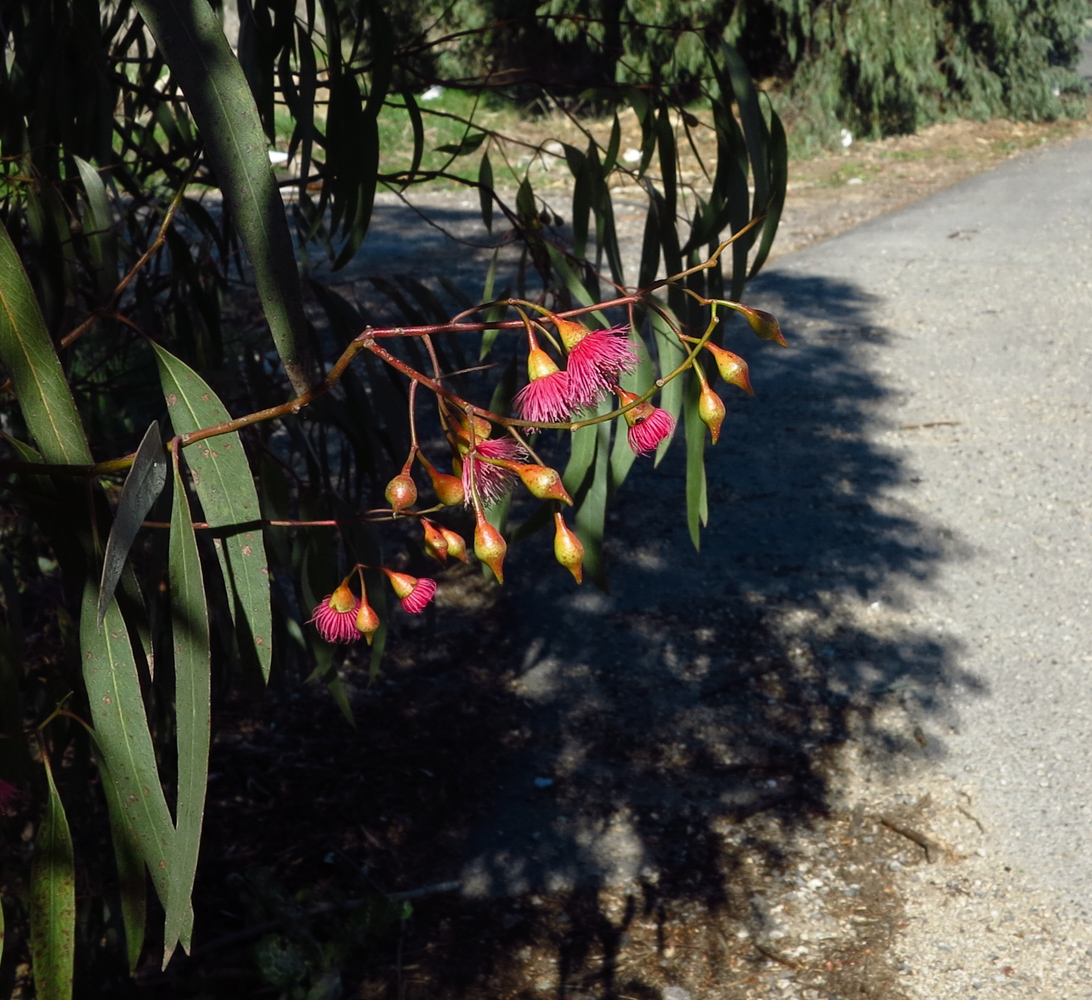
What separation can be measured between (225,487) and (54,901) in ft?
1.46

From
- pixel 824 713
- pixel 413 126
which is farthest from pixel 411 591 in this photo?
pixel 824 713

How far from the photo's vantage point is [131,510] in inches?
34.2

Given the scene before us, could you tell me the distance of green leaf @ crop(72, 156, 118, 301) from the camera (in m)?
1.57

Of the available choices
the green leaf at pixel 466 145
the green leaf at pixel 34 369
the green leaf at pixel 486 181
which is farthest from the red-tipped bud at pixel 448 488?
the green leaf at pixel 486 181

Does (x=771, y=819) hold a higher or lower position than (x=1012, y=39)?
lower

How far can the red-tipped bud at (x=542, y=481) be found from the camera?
75 centimetres

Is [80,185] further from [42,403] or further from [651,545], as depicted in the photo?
[651,545]

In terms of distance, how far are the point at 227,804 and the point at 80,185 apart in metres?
1.29

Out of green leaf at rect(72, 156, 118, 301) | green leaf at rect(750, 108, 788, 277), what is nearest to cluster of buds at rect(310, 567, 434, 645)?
green leaf at rect(72, 156, 118, 301)

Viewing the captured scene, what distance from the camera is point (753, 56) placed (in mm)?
9672

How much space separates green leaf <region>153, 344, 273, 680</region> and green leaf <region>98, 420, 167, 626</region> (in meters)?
0.15

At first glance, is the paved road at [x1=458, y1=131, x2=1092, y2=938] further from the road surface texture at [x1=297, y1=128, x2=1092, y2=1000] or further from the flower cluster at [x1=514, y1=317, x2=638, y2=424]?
the flower cluster at [x1=514, y1=317, x2=638, y2=424]

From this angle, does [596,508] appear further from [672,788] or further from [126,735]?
[672,788]

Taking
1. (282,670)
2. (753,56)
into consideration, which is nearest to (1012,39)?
(753,56)
